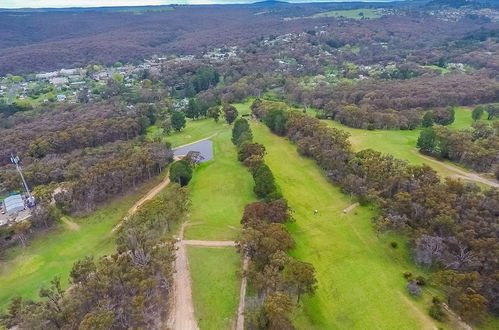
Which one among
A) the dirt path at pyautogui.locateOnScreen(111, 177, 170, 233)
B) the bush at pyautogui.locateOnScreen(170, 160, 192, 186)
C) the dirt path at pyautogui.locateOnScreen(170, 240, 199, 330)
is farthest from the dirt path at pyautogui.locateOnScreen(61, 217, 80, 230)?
the dirt path at pyautogui.locateOnScreen(170, 240, 199, 330)

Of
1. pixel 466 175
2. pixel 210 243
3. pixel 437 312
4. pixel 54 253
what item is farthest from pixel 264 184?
pixel 466 175

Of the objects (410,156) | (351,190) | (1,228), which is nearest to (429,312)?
(351,190)

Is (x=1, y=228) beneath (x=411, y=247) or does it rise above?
above

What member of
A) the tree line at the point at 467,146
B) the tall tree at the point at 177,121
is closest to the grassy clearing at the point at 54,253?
the tall tree at the point at 177,121

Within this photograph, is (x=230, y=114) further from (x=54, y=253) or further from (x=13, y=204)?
(x=54, y=253)

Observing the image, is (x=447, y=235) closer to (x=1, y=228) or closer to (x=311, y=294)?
(x=311, y=294)

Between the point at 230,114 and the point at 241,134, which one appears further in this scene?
the point at 230,114

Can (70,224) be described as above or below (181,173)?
below
